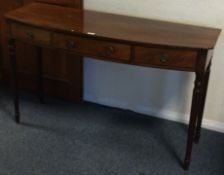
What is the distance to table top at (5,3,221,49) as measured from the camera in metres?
1.97

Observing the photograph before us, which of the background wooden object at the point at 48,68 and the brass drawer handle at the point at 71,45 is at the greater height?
the brass drawer handle at the point at 71,45

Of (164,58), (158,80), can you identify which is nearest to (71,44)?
(164,58)

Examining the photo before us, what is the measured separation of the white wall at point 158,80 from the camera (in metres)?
2.31

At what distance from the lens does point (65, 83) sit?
282cm

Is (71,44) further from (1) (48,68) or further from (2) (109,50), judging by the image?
(1) (48,68)

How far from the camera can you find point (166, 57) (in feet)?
6.35

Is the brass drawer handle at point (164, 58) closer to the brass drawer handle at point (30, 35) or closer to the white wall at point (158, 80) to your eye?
the white wall at point (158, 80)

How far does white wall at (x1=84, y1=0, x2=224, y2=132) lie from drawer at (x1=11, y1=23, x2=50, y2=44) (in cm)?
51

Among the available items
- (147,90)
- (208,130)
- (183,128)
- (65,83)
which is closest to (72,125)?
(65,83)

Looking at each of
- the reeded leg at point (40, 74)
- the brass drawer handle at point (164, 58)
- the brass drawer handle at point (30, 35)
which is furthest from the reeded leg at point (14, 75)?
the brass drawer handle at point (164, 58)

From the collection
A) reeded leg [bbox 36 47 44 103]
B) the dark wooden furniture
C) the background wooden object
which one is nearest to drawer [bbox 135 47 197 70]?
the dark wooden furniture

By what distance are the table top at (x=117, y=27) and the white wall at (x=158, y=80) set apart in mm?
88

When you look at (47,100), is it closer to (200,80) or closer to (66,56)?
(66,56)

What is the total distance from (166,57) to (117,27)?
1.25 ft
